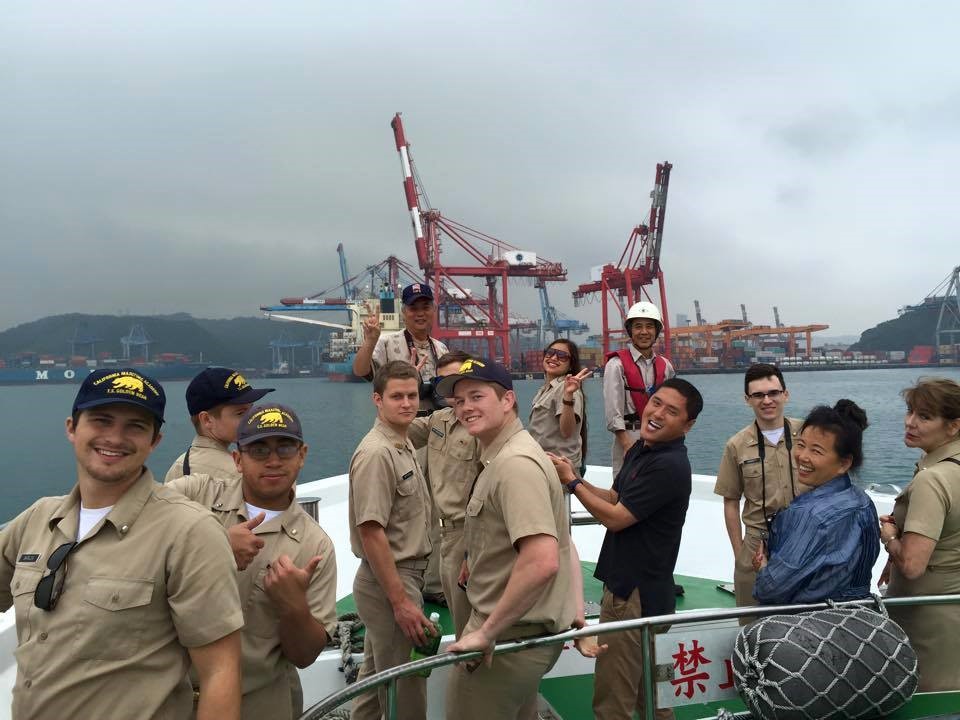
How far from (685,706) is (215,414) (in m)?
1.73

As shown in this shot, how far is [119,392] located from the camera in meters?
1.23

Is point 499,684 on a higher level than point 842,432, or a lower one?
lower

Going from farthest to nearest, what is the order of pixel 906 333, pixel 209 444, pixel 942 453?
pixel 906 333
pixel 209 444
pixel 942 453

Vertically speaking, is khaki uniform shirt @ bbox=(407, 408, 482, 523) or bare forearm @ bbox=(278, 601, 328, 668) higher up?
khaki uniform shirt @ bbox=(407, 408, 482, 523)

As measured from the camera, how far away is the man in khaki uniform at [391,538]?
6.56 ft

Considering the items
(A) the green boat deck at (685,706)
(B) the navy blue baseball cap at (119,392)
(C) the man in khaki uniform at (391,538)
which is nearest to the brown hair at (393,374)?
(C) the man in khaki uniform at (391,538)

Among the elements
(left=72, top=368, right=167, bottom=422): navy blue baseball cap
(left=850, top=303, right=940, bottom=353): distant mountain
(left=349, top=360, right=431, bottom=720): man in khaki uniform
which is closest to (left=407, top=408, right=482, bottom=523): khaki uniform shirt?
(left=349, top=360, right=431, bottom=720): man in khaki uniform

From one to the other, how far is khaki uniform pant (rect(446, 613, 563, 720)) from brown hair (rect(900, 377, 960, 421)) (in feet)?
4.70

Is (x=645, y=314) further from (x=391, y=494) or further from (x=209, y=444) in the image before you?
(x=209, y=444)

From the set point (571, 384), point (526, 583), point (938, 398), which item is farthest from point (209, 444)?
point (938, 398)

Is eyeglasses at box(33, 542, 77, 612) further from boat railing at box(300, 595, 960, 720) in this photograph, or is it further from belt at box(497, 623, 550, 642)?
belt at box(497, 623, 550, 642)

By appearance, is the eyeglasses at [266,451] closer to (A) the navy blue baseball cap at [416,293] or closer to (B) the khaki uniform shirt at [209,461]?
(B) the khaki uniform shirt at [209,461]

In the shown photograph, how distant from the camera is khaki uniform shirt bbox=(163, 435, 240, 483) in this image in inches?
81.4

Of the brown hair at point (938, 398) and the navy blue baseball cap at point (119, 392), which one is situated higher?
the navy blue baseball cap at point (119, 392)
